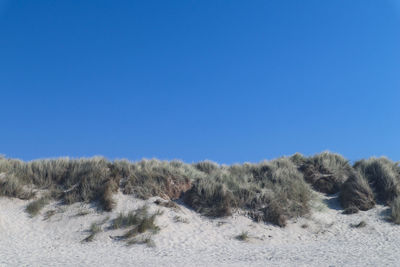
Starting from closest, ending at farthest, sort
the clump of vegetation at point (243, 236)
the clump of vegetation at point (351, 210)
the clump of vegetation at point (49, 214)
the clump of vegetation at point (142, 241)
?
1. the clump of vegetation at point (142, 241)
2. the clump of vegetation at point (243, 236)
3. the clump of vegetation at point (49, 214)
4. the clump of vegetation at point (351, 210)

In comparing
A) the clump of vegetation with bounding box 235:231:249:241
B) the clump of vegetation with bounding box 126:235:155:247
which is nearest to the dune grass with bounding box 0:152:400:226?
the clump of vegetation with bounding box 235:231:249:241

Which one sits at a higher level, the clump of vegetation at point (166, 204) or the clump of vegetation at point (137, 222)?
the clump of vegetation at point (166, 204)

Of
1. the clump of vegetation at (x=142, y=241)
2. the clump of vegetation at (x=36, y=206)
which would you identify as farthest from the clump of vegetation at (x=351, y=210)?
the clump of vegetation at (x=36, y=206)

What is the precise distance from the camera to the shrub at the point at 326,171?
17250 millimetres

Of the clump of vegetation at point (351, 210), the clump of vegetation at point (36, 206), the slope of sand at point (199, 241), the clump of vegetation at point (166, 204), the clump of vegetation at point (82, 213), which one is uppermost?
the clump of vegetation at point (36, 206)

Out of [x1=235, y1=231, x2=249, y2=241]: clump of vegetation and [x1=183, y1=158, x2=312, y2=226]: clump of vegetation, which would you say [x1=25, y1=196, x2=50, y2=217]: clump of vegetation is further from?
[x1=235, y1=231, x2=249, y2=241]: clump of vegetation

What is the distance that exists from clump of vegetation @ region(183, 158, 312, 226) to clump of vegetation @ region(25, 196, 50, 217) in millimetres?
5394

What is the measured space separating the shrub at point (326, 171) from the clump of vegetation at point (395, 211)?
8.28ft

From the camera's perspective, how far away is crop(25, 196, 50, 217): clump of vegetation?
44.5 ft

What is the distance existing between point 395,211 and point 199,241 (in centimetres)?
818

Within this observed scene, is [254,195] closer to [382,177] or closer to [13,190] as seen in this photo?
[382,177]

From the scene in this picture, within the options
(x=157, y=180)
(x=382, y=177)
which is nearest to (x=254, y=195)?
(x=157, y=180)

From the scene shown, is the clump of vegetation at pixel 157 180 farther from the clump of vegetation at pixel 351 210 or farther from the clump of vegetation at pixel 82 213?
the clump of vegetation at pixel 351 210

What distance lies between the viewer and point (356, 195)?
52.0 feet
